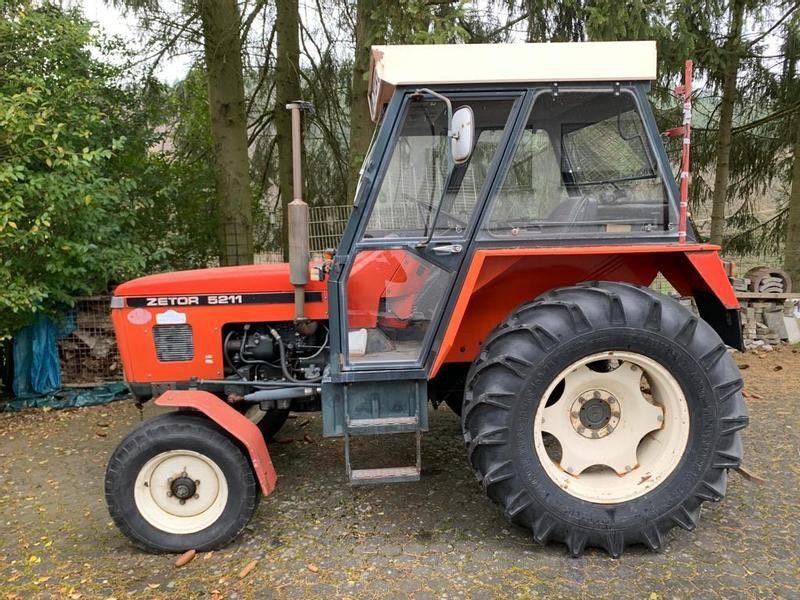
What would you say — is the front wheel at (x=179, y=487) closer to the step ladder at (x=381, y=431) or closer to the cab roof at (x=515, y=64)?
the step ladder at (x=381, y=431)

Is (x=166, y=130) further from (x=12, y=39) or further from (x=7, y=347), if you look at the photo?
(x=7, y=347)

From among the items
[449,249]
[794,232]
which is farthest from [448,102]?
[794,232]

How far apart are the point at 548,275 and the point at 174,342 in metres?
2.04

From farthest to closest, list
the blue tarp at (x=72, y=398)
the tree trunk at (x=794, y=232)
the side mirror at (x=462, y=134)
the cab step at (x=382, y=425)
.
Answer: the tree trunk at (x=794, y=232) → the blue tarp at (x=72, y=398) → the cab step at (x=382, y=425) → the side mirror at (x=462, y=134)

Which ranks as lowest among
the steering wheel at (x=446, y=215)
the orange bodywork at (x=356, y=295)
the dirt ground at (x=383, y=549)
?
the dirt ground at (x=383, y=549)

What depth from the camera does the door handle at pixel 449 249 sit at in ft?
9.40

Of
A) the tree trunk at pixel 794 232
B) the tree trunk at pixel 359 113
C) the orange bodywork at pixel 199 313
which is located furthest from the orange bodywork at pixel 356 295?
the tree trunk at pixel 794 232

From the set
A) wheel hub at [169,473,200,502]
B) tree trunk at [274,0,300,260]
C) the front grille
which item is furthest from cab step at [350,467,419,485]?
tree trunk at [274,0,300,260]

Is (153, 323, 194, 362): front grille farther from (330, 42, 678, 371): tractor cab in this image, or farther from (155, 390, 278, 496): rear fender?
(330, 42, 678, 371): tractor cab

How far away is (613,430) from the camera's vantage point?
300 cm

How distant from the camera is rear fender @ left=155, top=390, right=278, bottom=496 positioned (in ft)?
9.43

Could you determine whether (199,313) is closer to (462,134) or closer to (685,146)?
(462,134)

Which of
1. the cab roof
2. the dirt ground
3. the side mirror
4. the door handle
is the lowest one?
the dirt ground

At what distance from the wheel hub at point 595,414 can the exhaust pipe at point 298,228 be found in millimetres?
1471
